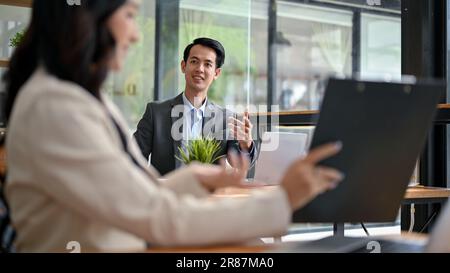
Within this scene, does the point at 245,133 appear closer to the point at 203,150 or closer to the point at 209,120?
the point at 203,150

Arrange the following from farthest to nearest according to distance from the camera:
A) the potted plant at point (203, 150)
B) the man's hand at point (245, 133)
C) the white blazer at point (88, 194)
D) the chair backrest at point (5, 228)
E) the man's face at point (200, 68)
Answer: the man's face at point (200, 68), the man's hand at point (245, 133), the potted plant at point (203, 150), the chair backrest at point (5, 228), the white blazer at point (88, 194)

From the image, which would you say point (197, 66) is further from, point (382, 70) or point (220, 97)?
point (382, 70)

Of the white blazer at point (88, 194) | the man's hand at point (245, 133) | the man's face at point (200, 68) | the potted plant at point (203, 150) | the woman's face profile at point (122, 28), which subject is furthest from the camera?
the man's face at point (200, 68)

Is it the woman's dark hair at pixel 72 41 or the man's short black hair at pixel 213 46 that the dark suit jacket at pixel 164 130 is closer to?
the man's short black hair at pixel 213 46

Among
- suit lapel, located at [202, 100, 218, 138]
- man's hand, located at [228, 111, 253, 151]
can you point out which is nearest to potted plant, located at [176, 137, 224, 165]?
man's hand, located at [228, 111, 253, 151]

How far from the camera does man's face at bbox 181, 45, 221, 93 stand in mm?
3242

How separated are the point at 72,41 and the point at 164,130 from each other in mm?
2171

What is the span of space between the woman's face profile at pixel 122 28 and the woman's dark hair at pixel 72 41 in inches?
0.4

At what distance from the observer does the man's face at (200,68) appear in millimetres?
3242

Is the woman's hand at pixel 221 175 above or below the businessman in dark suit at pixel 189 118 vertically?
below

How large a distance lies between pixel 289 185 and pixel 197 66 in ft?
7.84

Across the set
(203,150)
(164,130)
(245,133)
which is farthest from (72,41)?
(164,130)

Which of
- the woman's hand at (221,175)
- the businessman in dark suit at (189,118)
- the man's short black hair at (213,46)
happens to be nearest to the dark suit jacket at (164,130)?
the businessman in dark suit at (189,118)

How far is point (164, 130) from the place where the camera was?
312 centimetres
